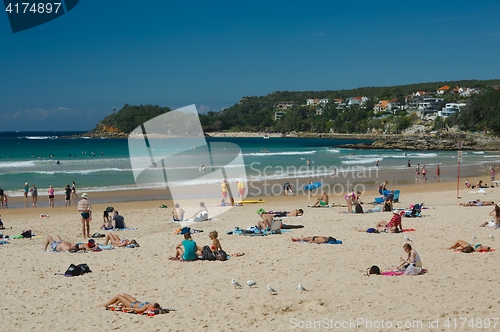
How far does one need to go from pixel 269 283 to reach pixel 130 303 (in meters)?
2.37

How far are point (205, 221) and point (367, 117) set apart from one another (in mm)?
154035

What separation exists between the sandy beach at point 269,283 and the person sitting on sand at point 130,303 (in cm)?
16

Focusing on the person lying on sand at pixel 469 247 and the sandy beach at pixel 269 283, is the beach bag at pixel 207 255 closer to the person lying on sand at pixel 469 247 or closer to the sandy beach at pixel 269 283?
the sandy beach at pixel 269 283

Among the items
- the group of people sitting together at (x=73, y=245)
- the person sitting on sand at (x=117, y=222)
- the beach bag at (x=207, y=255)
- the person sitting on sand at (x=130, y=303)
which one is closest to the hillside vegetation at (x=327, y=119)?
the person sitting on sand at (x=117, y=222)

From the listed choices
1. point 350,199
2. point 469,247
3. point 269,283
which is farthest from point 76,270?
point 350,199

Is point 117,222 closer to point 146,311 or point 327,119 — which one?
point 146,311

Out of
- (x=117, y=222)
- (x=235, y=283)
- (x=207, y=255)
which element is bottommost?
(x=117, y=222)

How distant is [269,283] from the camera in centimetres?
886

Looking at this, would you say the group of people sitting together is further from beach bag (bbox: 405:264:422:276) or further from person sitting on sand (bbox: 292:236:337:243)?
beach bag (bbox: 405:264:422:276)

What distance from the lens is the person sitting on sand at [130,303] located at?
751cm

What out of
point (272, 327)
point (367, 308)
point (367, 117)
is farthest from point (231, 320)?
point (367, 117)

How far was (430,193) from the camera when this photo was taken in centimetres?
2386

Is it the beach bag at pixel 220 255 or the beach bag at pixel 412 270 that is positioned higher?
the beach bag at pixel 412 270

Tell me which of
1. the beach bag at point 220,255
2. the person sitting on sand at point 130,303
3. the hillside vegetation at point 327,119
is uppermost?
the person sitting on sand at point 130,303
